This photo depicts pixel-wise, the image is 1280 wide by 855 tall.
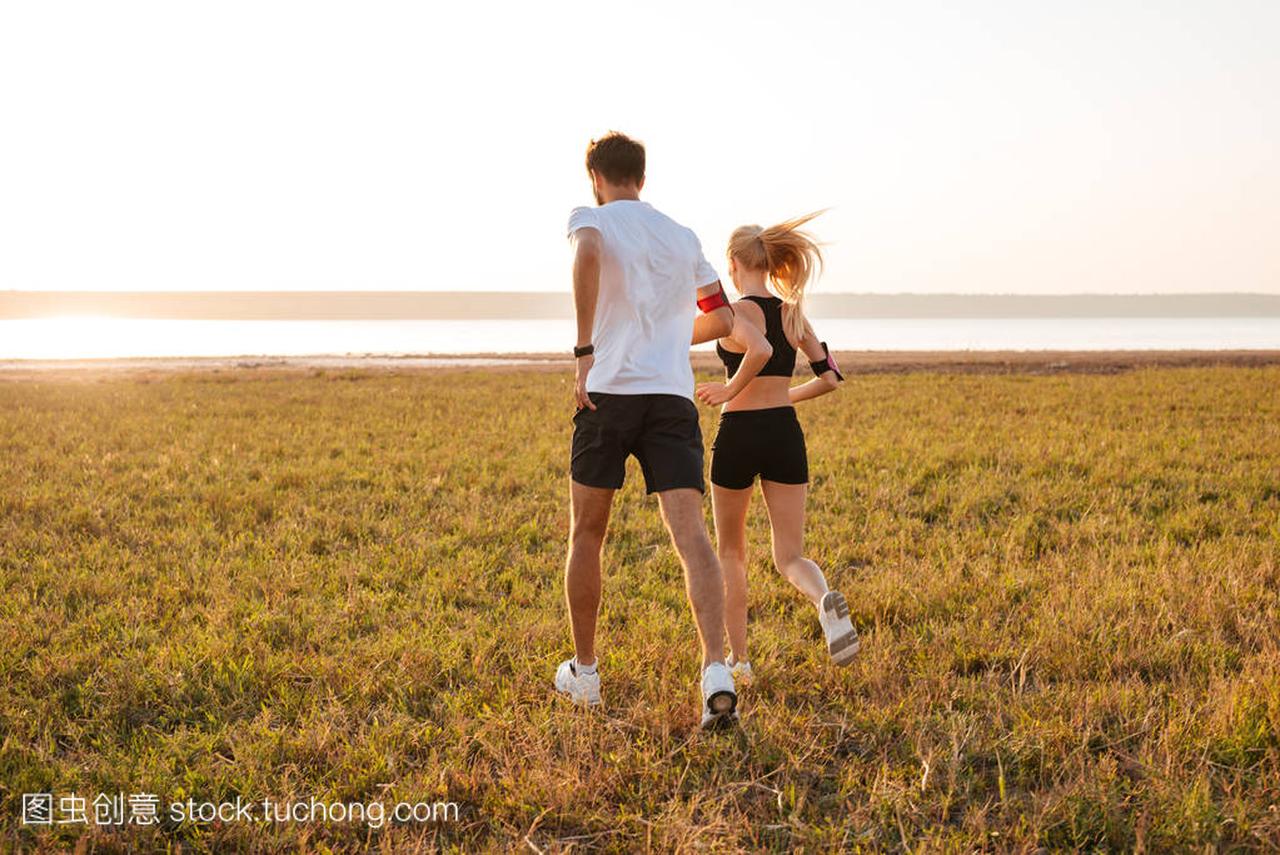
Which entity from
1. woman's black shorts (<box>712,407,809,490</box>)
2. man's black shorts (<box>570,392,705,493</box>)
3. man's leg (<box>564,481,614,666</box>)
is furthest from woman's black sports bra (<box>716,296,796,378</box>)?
man's leg (<box>564,481,614,666</box>)

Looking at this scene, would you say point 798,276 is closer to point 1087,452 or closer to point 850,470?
point 850,470

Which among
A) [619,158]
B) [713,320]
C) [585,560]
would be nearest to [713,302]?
[713,320]

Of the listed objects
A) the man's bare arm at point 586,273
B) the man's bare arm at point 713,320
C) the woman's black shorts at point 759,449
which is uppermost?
the man's bare arm at point 586,273

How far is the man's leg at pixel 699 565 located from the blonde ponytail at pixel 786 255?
42.4 inches

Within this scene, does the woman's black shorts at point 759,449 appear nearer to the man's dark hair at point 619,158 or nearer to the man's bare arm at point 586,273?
the man's bare arm at point 586,273

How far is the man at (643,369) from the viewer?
381 cm

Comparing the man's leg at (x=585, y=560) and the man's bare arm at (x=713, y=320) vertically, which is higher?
the man's bare arm at (x=713, y=320)

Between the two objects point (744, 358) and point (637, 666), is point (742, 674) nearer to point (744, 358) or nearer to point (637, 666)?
point (637, 666)

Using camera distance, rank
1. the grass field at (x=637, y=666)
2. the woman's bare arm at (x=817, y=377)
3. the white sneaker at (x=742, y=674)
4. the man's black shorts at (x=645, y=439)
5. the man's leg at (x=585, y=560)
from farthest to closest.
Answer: the woman's bare arm at (x=817, y=377), the white sneaker at (x=742, y=674), the man's leg at (x=585, y=560), the man's black shorts at (x=645, y=439), the grass field at (x=637, y=666)

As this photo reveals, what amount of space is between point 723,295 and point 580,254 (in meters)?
0.70

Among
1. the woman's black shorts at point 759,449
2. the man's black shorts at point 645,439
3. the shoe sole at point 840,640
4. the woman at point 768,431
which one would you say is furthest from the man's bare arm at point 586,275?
the shoe sole at point 840,640

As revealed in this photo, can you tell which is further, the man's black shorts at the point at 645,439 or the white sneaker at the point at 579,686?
the white sneaker at the point at 579,686

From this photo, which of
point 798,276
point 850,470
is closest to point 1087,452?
point 850,470

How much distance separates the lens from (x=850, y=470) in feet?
35.7
